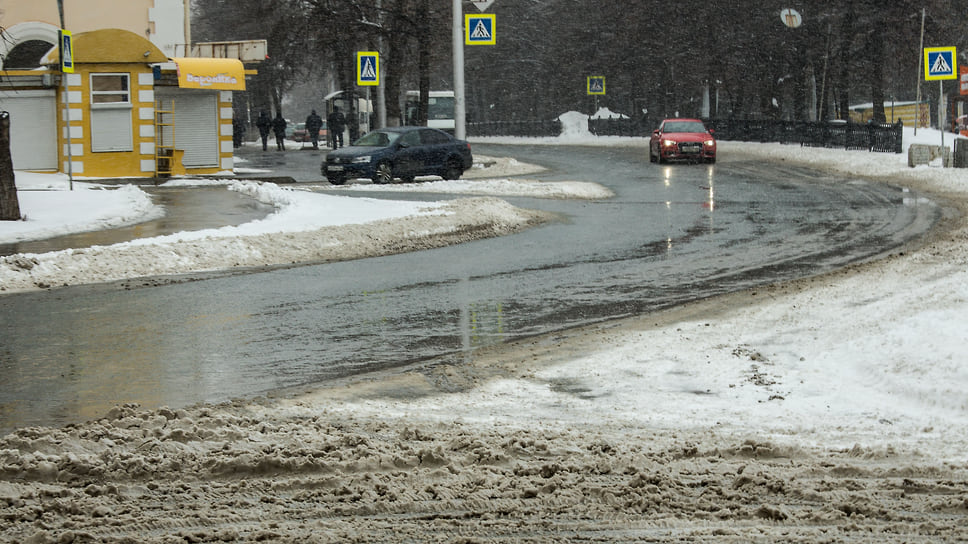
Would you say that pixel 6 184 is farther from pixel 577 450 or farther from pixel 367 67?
pixel 367 67

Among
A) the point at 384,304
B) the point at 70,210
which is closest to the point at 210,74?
the point at 70,210

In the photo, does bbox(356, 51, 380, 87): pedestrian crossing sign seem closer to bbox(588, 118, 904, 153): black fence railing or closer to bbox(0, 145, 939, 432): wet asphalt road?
bbox(0, 145, 939, 432): wet asphalt road

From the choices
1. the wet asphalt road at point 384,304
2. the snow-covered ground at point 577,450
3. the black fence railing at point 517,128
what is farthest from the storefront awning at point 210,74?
the black fence railing at point 517,128

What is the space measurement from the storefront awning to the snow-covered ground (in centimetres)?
2358

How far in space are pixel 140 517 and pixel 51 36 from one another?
2903 centimetres

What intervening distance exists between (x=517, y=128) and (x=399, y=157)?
1896 inches

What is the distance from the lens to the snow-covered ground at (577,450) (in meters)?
4.52

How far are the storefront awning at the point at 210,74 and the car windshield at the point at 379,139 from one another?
3.51 meters

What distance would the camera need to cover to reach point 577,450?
558 centimetres

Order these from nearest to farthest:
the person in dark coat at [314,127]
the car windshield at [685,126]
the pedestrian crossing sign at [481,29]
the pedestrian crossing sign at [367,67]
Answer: the pedestrian crossing sign at [481,29] < the pedestrian crossing sign at [367,67] < the car windshield at [685,126] < the person in dark coat at [314,127]

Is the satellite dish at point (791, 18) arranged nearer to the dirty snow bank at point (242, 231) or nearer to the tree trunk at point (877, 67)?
the tree trunk at point (877, 67)

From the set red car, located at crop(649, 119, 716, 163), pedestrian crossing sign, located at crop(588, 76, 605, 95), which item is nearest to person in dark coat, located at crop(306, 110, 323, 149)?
pedestrian crossing sign, located at crop(588, 76, 605, 95)

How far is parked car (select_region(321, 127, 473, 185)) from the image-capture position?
29.6m

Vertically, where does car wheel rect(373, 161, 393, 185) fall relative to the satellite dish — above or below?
below
